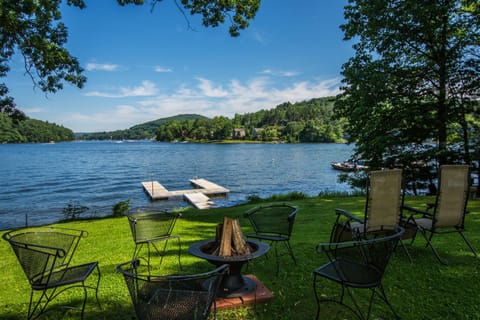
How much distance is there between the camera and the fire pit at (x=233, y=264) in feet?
9.39

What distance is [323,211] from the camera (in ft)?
29.2

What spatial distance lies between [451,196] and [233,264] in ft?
10.4

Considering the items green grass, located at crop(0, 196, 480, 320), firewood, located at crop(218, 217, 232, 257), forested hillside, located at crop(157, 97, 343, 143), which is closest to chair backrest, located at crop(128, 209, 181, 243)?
green grass, located at crop(0, 196, 480, 320)

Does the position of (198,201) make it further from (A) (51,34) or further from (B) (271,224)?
(B) (271,224)

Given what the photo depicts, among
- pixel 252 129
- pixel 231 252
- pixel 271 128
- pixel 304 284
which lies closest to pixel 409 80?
pixel 304 284

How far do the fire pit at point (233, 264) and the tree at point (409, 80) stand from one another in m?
9.17

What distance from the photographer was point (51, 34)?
8086mm

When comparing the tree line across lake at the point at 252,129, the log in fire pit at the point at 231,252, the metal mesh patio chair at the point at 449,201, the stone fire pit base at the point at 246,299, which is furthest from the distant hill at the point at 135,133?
the stone fire pit base at the point at 246,299

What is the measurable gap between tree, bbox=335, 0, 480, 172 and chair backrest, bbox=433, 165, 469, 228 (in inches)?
284

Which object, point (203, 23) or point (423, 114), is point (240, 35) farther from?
point (423, 114)

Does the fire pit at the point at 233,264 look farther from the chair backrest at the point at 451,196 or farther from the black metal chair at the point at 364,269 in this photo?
the chair backrest at the point at 451,196

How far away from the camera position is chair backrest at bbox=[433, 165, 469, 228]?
3959 mm

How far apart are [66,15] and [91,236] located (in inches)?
250

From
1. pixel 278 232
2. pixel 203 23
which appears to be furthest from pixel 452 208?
pixel 203 23
